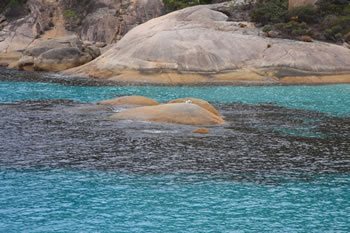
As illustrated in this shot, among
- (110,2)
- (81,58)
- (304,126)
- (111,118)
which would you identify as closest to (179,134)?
(111,118)

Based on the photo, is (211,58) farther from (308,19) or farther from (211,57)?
(308,19)

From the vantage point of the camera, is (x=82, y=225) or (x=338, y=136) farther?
(x=338, y=136)

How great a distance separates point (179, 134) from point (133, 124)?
220 cm

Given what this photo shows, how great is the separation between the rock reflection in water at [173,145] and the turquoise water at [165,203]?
737 mm

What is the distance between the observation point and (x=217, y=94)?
88.2 feet

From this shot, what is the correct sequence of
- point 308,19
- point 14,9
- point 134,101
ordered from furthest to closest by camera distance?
point 14,9 → point 308,19 → point 134,101

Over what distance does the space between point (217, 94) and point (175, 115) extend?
10702mm

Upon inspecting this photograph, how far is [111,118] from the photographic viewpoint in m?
17.2

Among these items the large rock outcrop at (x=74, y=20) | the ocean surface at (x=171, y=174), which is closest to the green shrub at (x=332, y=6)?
the large rock outcrop at (x=74, y=20)

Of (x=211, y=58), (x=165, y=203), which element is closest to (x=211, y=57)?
(x=211, y=58)

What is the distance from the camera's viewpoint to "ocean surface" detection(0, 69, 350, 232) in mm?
8172

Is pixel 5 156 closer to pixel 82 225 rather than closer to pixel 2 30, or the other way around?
pixel 82 225

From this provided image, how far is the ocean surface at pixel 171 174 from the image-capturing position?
8172 millimetres

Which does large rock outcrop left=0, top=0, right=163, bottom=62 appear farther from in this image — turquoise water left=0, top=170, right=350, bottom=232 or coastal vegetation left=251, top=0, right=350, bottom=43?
turquoise water left=0, top=170, right=350, bottom=232
